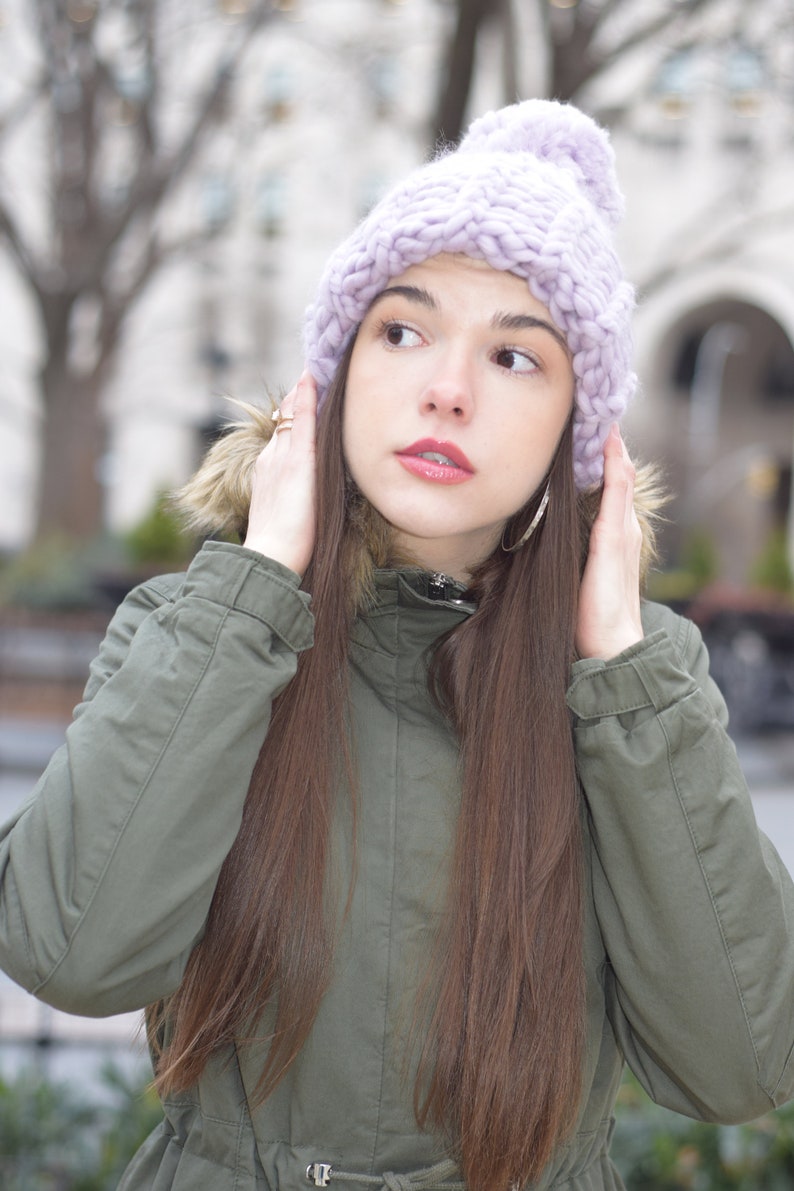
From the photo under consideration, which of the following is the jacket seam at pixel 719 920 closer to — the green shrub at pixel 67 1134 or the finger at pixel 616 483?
the finger at pixel 616 483

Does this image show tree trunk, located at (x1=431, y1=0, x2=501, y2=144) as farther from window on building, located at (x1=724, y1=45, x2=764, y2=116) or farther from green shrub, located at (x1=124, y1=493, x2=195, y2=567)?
green shrub, located at (x1=124, y1=493, x2=195, y2=567)

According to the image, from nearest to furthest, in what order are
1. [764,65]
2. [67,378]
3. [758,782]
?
[764,65] → [758,782] → [67,378]

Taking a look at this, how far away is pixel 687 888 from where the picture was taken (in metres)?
1.60

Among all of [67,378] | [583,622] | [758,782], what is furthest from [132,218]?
[583,622]

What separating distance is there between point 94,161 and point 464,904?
10.6 m

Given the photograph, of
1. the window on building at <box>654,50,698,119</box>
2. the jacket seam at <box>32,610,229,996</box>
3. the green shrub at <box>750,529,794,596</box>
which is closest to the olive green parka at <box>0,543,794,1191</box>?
the jacket seam at <box>32,610,229,996</box>

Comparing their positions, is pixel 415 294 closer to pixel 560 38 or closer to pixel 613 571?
pixel 613 571

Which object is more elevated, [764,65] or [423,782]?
[764,65]

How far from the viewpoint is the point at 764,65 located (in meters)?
6.85

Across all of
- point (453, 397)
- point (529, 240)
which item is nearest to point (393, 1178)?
point (453, 397)

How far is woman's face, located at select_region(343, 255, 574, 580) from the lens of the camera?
1.75m

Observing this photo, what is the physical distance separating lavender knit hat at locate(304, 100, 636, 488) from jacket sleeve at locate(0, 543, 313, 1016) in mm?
488

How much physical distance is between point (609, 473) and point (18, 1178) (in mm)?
2278

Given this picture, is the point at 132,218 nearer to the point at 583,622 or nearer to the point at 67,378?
the point at 67,378
